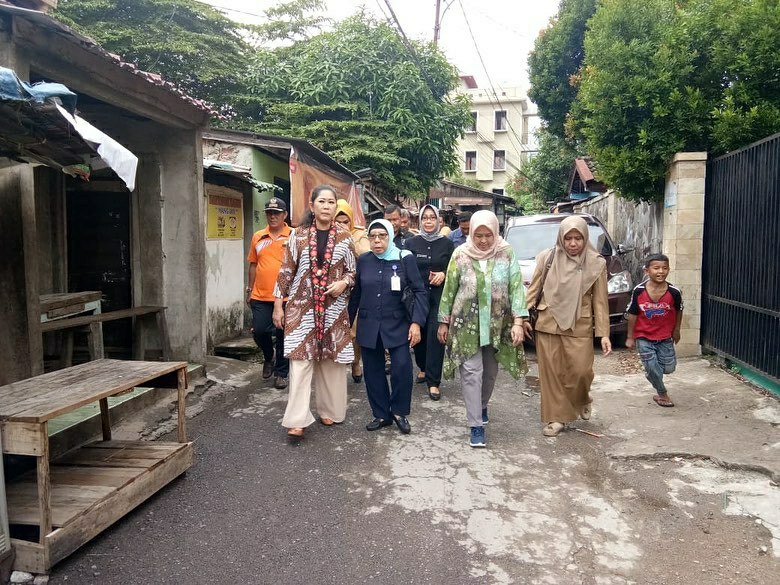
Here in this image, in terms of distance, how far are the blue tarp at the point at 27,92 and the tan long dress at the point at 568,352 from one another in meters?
3.38

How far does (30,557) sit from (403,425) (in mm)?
2731

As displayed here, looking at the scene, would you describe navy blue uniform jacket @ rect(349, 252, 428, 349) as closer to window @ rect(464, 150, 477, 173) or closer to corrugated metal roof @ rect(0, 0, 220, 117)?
corrugated metal roof @ rect(0, 0, 220, 117)

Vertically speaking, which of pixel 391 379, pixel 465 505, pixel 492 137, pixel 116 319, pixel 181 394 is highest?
pixel 492 137

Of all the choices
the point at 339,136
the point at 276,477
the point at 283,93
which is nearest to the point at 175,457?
the point at 276,477

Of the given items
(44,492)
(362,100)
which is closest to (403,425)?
(44,492)

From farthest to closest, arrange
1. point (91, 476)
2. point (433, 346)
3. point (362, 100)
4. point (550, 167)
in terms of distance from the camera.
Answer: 1. point (550, 167)
2. point (362, 100)
3. point (433, 346)
4. point (91, 476)

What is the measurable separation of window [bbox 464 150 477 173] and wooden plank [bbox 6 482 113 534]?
135ft

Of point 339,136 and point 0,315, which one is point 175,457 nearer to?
point 0,315

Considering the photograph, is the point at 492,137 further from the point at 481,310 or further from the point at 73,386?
the point at 73,386

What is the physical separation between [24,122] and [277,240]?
10.0ft

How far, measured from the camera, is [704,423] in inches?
192

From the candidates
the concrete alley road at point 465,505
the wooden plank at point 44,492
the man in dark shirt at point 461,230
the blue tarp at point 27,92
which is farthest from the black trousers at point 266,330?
the wooden plank at point 44,492

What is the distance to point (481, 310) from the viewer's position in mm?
4543

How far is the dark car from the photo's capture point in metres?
8.05
